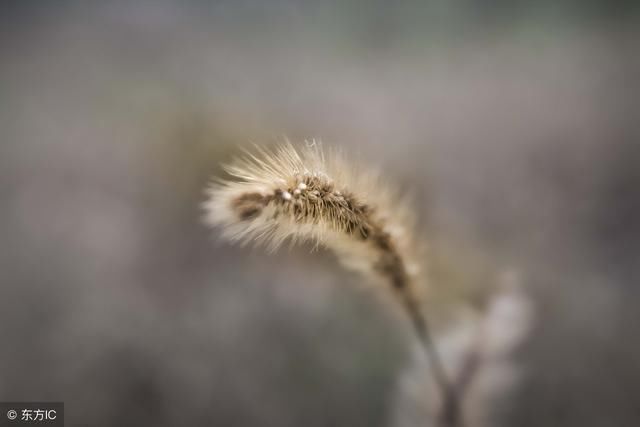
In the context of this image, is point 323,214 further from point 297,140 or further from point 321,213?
point 297,140

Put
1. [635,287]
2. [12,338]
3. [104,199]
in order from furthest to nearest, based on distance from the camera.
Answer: [104,199], [635,287], [12,338]

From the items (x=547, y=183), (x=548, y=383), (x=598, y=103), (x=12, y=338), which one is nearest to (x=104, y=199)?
(x=12, y=338)

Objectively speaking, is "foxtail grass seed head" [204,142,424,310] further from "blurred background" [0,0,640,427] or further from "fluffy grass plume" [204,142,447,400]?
"blurred background" [0,0,640,427]

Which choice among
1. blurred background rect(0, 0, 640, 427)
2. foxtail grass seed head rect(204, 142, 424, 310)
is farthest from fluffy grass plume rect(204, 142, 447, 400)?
blurred background rect(0, 0, 640, 427)

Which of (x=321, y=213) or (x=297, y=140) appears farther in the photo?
(x=297, y=140)

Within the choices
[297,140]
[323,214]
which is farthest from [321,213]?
[297,140]

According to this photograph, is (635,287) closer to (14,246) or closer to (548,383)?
(548,383)

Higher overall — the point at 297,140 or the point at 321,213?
the point at 297,140
